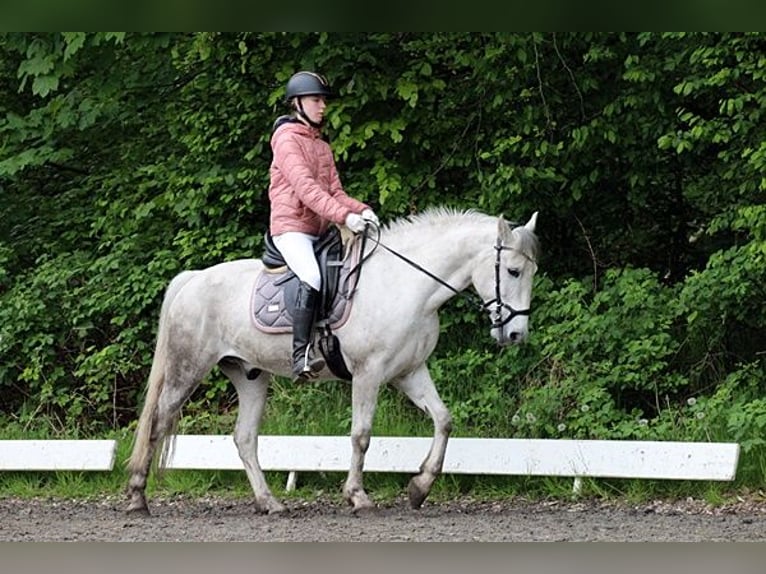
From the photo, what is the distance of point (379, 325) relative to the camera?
8.59m

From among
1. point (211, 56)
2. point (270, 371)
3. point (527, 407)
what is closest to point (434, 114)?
point (211, 56)

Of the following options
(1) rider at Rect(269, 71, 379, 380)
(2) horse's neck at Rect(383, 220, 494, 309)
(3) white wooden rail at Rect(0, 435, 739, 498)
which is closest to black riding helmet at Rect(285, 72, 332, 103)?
(1) rider at Rect(269, 71, 379, 380)

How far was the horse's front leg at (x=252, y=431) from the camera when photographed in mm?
9148

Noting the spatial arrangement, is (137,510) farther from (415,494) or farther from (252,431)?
(415,494)

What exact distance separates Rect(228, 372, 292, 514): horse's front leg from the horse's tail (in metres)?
0.45

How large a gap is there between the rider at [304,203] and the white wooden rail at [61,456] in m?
2.53

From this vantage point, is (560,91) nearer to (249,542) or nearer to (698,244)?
(698,244)

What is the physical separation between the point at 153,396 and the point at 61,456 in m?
1.61

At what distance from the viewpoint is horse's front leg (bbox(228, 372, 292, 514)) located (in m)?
9.15

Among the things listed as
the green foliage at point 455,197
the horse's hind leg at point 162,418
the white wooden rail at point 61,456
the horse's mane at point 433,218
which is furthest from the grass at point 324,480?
the horse's mane at point 433,218

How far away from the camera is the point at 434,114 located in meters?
12.3
